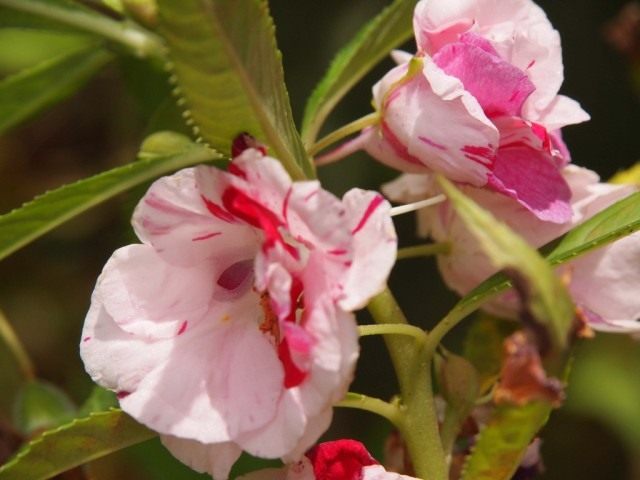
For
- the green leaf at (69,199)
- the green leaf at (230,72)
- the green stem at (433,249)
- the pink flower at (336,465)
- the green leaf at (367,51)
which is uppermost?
the green leaf at (230,72)

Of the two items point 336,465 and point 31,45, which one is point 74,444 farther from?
point 31,45

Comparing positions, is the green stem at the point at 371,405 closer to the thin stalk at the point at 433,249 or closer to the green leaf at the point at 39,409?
the thin stalk at the point at 433,249

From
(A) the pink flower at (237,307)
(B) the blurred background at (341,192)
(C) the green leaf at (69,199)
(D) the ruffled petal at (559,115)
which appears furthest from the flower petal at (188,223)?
(B) the blurred background at (341,192)

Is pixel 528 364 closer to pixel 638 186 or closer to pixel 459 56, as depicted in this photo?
pixel 459 56

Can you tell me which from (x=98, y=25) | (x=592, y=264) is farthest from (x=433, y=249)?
(x=98, y=25)

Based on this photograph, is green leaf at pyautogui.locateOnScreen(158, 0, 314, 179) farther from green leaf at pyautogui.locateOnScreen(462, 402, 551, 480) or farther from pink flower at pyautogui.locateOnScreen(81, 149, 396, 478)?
green leaf at pyautogui.locateOnScreen(462, 402, 551, 480)

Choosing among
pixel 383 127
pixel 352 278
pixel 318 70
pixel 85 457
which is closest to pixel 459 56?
pixel 383 127

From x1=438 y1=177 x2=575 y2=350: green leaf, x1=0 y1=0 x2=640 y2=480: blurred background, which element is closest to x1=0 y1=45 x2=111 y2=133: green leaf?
x1=0 y1=0 x2=640 y2=480: blurred background
